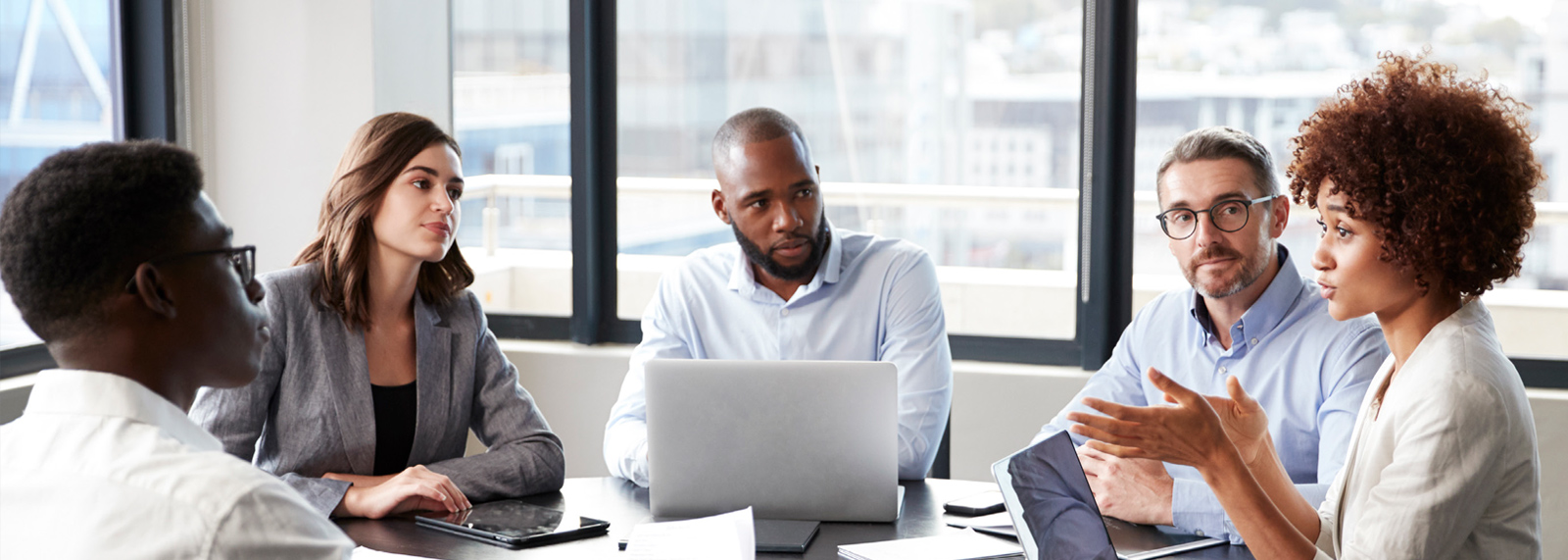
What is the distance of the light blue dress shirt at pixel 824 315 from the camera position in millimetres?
2475

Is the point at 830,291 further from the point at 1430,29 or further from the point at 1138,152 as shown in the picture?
the point at 1430,29

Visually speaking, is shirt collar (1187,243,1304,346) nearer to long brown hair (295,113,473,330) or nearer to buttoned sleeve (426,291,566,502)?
buttoned sleeve (426,291,566,502)

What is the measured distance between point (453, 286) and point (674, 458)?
32.5 inches

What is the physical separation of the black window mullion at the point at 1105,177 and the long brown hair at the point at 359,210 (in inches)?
79.2

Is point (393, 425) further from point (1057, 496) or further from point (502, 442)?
point (1057, 496)

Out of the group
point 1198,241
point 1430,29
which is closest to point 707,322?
point 1198,241

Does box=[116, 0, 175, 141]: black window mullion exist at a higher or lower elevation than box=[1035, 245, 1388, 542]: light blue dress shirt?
higher

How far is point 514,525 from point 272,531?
33.4 inches

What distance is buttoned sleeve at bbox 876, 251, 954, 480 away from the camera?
227 cm

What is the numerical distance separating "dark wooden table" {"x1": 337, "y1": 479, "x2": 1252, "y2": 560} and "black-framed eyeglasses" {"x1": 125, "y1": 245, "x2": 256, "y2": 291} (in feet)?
1.95

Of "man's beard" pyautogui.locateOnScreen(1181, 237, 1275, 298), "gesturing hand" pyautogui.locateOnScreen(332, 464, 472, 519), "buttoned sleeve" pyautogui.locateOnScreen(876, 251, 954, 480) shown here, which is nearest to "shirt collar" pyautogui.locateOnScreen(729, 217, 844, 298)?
"buttoned sleeve" pyautogui.locateOnScreen(876, 251, 954, 480)

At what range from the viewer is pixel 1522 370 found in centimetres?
336

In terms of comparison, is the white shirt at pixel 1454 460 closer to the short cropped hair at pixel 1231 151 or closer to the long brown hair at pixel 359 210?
the short cropped hair at pixel 1231 151

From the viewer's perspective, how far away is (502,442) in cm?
223
